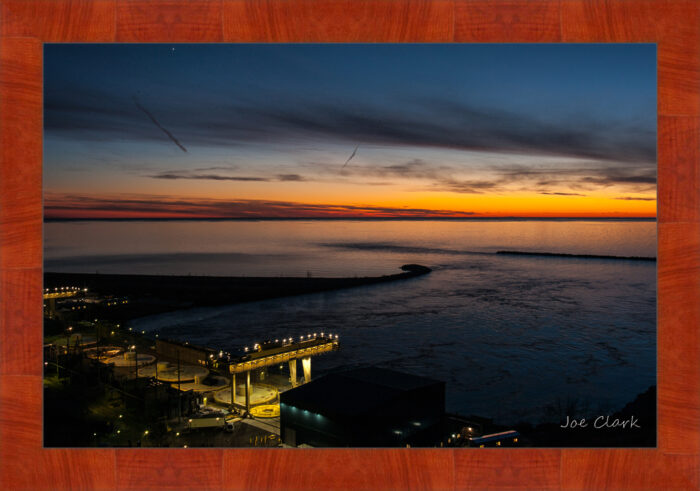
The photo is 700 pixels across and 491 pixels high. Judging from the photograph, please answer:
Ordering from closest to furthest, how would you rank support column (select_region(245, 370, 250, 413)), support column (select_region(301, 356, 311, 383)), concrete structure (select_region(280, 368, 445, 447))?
concrete structure (select_region(280, 368, 445, 447)), support column (select_region(245, 370, 250, 413)), support column (select_region(301, 356, 311, 383))

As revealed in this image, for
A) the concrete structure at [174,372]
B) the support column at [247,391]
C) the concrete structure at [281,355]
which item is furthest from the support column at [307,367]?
the concrete structure at [174,372]

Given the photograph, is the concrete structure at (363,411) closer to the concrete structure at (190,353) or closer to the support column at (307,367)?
the support column at (307,367)

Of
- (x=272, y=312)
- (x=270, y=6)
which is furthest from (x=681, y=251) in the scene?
(x=272, y=312)

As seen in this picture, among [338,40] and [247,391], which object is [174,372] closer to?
[247,391]

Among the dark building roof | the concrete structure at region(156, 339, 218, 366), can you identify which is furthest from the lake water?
the concrete structure at region(156, 339, 218, 366)

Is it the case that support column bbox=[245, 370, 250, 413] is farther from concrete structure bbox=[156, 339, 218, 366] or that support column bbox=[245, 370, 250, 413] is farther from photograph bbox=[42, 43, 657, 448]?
concrete structure bbox=[156, 339, 218, 366]
